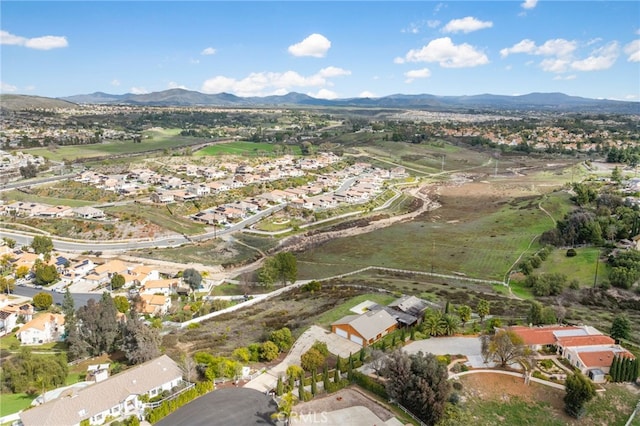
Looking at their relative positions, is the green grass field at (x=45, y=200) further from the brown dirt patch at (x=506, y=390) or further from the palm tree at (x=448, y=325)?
the brown dirt patch at (x=506, y=390)

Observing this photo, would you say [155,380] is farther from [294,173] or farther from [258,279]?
[294,173]

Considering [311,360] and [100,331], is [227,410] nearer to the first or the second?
[311,360]

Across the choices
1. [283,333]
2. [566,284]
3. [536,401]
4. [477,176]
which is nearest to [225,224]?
[283,333]

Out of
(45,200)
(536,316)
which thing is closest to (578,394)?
(536,316)

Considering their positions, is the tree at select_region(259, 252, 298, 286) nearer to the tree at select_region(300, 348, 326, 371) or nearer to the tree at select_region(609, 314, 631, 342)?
the tree at select_region(300, 348, 326, 371)

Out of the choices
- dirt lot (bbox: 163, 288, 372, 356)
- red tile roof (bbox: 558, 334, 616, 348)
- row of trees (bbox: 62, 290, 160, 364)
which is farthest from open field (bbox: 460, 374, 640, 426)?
row of trees (bbox: 62, 290, 160, 364)
